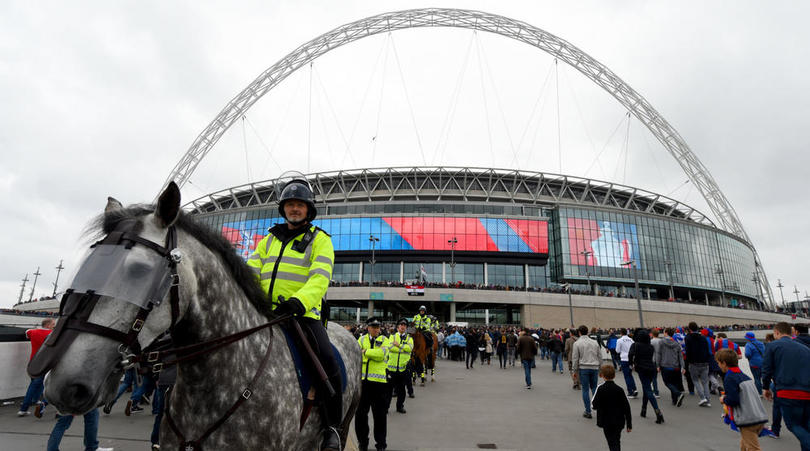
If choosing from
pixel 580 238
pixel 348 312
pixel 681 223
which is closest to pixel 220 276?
pixel 348 312

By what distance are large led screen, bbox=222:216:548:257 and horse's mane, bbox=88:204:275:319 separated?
209 ft

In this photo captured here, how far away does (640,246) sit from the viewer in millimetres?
72812

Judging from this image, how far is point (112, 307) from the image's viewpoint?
1920 millimetres

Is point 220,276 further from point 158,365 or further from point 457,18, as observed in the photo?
point 457,18

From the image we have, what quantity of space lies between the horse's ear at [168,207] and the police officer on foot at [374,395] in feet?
18.8

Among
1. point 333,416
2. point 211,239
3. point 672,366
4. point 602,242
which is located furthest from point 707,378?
point 602,242

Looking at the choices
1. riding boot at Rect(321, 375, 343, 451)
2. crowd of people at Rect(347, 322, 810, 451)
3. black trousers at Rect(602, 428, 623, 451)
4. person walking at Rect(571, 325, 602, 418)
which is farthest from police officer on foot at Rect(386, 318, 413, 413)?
riding boot at Rect(321, 375, 343, 451)

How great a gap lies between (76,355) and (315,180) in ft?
269

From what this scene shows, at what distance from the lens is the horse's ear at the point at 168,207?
7.45 feet

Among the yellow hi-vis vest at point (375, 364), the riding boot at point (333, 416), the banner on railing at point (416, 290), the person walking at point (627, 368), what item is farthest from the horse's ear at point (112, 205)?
the banner on railing at point (416, 290)

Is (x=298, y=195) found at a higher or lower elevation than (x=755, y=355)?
higher

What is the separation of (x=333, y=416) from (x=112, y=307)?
2.13 metres

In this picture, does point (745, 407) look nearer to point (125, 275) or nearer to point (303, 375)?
point (303, 375)

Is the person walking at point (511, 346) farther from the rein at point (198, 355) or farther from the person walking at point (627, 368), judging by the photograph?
the rein at point (198, 355)
